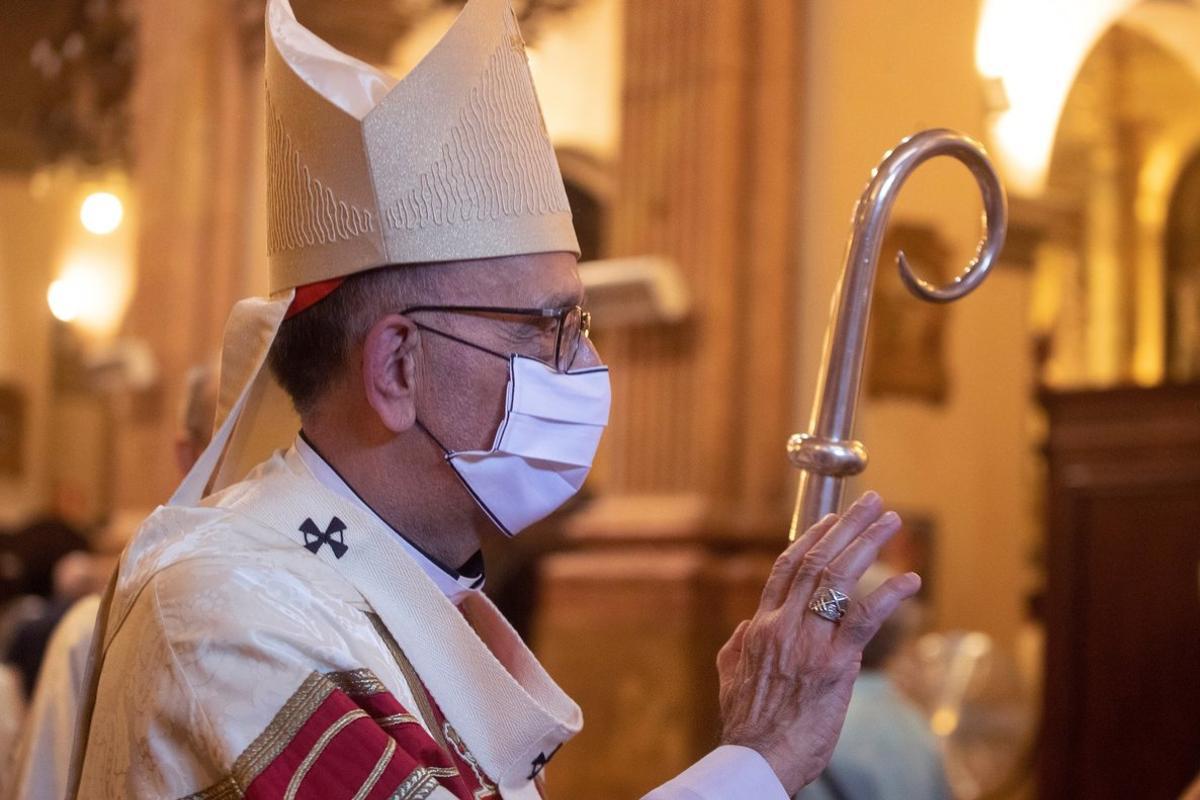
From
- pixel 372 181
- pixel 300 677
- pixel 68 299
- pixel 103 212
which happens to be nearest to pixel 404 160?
pixel 372 181

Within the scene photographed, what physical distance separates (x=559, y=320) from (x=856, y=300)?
388 millimetres

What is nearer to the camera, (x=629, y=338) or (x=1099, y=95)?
(x=629, y=338)

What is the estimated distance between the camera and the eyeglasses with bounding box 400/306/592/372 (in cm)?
207

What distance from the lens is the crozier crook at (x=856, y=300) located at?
1887mm

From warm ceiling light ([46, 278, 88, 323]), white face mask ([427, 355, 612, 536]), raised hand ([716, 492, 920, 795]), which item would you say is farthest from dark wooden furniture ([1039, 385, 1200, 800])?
warm ceiling light ([46, 278, 88, 323])

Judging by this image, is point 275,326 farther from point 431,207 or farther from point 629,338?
point 629,338

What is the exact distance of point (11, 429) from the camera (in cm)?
1578

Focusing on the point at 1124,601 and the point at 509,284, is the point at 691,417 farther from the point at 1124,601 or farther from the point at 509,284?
the point at 509,284

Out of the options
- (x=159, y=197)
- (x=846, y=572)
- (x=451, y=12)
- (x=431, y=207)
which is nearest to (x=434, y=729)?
(x=846, y=572)

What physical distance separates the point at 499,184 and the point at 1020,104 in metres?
6.31

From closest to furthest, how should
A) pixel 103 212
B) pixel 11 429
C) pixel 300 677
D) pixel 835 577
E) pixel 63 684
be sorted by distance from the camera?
pixel 300 677 < pixel 835 577 < pixel 63 684 < pixel 103 212 < pixel 11 429

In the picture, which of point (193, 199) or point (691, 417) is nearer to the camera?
A: point (691, 417)

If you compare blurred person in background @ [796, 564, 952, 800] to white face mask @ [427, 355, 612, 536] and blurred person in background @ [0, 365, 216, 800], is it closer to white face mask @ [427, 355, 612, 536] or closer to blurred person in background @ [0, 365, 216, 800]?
blurred person in background @ [0, 365, 216, 800]

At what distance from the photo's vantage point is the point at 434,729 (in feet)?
6.25
